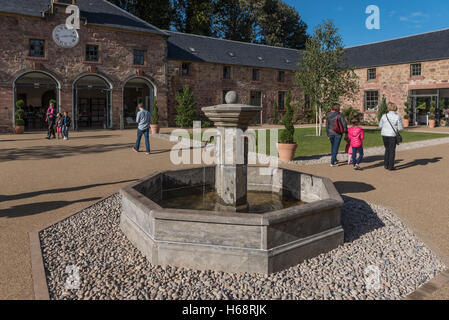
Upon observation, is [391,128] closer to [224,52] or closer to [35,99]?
[224,52]

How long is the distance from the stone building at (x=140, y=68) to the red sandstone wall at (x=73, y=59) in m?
0.05

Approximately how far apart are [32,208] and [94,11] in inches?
813

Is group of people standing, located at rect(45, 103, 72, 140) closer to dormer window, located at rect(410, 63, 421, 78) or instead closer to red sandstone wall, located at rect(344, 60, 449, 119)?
red sandstone wall, located at rect(344, 60, 449, 119)

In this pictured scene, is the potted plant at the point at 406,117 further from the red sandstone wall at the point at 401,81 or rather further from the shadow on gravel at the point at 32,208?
the shadow on gravel at the point at 32,208

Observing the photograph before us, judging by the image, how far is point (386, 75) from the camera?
100ft

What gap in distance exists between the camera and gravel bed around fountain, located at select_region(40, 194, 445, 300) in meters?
3.37

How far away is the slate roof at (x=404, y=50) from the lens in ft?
91.1

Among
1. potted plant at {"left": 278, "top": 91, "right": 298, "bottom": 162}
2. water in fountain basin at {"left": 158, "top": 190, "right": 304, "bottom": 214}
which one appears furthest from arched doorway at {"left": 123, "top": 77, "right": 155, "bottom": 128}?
water in fountain basin at {"left": 158, "top": 190, "right": 304, "bottom": 214}

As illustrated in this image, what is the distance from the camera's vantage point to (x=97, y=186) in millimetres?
7574

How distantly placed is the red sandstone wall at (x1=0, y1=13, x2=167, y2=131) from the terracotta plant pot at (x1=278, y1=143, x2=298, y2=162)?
15881mm

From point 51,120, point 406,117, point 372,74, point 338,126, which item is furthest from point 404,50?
point 51,120

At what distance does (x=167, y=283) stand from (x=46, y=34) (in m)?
22.2
